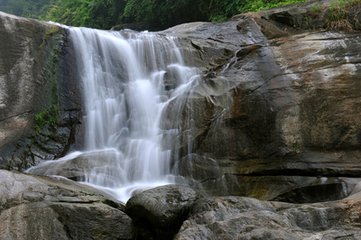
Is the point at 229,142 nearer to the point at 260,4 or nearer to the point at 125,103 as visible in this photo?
the point at 125,103

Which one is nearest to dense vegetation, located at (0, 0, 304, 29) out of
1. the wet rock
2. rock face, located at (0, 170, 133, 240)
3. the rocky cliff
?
the rocky cliff

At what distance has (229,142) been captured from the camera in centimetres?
742

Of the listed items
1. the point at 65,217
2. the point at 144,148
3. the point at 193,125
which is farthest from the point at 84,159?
the point at 65,217

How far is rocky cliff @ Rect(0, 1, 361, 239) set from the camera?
15.7 feet

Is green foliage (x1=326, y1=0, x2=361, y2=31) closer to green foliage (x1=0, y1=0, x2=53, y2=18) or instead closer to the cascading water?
the cascading water

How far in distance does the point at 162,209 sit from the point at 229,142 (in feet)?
8.38

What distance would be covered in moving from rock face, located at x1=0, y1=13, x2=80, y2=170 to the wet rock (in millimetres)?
3085

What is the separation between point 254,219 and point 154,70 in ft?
20.3

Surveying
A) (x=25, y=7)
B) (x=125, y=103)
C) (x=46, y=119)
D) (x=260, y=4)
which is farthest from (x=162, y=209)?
(x=25, y=7)

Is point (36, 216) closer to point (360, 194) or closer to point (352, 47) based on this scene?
point (360, 194)

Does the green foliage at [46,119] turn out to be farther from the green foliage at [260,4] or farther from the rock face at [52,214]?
the green foliage at [260,4]

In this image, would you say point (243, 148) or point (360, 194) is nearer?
point (360, 194)

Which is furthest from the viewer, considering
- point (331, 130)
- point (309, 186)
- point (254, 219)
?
point (331, 130)

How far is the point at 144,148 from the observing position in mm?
8070
